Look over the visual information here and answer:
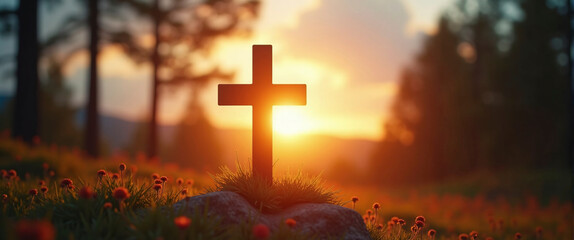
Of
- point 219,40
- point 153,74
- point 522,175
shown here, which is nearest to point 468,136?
point 522,175

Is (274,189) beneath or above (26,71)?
beneath

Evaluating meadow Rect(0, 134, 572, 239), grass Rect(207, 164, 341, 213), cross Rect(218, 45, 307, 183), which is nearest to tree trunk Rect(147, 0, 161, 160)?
meadow Rect(0, 134, 572, 239)

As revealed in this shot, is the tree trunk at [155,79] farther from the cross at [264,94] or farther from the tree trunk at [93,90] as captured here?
the cross at [264,94]

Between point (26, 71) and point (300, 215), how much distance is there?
1028cm

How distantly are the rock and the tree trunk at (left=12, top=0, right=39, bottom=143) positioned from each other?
9.45 metres

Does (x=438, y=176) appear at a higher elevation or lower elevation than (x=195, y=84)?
lower

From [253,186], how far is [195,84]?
1106 cm

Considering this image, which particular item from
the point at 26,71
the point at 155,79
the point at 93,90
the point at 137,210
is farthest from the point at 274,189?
the point at 93,90

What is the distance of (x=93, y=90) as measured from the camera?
14.2 meters

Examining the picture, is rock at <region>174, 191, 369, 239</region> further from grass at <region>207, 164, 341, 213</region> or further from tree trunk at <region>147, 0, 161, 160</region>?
tree trunk at <region>147, 0, 161, 160</region>

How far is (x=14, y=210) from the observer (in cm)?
470

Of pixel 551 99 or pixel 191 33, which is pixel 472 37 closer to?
pixel 551 99

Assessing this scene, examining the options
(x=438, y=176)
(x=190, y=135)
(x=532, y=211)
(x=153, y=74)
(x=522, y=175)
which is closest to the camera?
(x=532, y=211)

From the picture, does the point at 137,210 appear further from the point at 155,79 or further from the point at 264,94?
the point at 155,79
